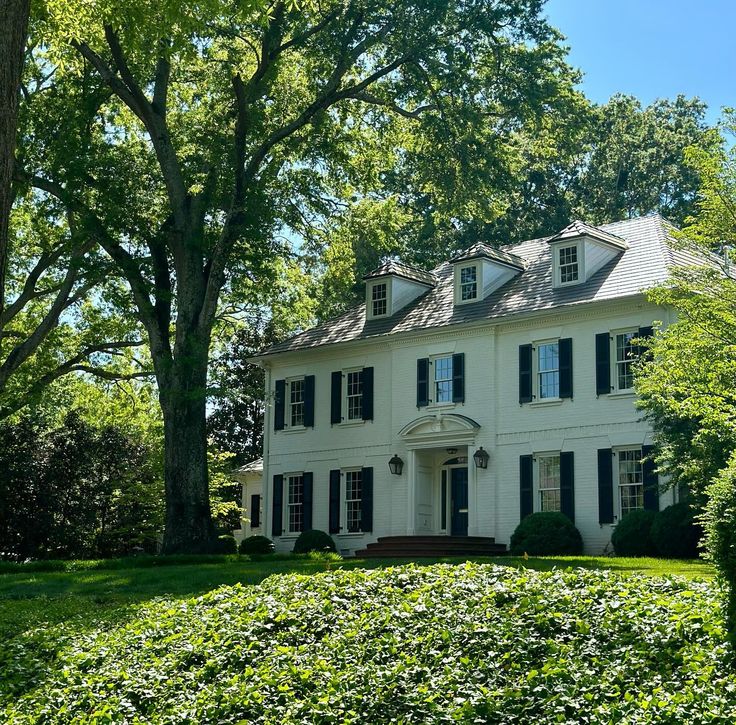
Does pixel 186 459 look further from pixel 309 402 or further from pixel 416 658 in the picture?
pixel 416 658

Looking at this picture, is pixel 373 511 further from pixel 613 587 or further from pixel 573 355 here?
pixel 613 587

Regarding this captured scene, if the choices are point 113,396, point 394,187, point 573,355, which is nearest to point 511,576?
point 573,355

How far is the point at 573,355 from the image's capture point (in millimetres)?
25312

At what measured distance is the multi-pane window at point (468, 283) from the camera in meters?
28.4

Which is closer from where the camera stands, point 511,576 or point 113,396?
point 511,576

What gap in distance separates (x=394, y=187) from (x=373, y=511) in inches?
694

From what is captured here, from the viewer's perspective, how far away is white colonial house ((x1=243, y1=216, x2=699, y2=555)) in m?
24.5

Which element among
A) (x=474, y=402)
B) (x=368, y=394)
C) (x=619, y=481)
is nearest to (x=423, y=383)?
(x=474, y=402)

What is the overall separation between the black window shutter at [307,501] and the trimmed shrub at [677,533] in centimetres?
1132

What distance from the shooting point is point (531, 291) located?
2717 centimetres

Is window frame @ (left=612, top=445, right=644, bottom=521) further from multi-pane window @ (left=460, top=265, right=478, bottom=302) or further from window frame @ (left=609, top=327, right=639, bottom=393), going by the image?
multi-pane window @ (left=460, top=265, right=478, bottom=302)

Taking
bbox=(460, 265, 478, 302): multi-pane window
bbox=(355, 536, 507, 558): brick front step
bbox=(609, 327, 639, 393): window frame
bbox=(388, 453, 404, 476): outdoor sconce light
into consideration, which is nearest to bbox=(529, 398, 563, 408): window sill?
bbox=(609, 327, 639, 393): window frame

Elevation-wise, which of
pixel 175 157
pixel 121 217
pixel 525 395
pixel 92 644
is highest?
pixel 175 157

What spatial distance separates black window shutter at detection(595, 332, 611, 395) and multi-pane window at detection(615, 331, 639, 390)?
20 cm
